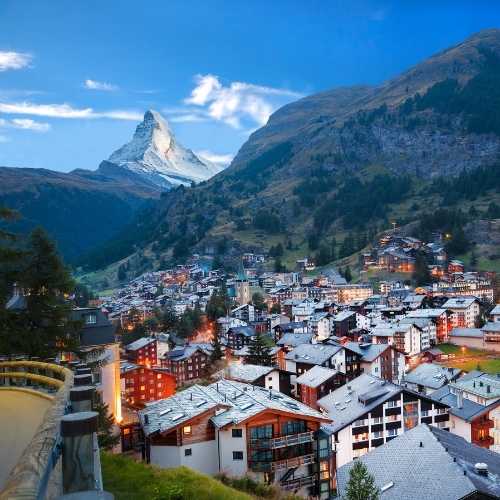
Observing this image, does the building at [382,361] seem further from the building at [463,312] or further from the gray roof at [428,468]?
the gray roof at [428,468]

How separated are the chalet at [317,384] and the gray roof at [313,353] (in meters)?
6.46

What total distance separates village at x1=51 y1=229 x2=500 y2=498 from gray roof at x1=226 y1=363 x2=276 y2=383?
0.25 metres

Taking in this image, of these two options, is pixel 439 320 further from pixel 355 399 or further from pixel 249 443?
pixel 249 443

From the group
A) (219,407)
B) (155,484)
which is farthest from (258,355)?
(155,484)

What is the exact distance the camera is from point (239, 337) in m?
96.1

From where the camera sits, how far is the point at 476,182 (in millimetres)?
196875

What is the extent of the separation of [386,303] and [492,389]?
7693 cm

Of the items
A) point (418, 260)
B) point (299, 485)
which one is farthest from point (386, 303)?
point (299, 485)

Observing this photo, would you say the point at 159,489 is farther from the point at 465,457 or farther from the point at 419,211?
the point at 419,211

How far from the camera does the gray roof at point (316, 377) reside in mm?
56328

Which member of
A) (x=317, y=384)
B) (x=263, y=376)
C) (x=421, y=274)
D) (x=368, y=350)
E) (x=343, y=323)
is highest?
(x=421, y=274)

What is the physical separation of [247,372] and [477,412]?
22.8 m

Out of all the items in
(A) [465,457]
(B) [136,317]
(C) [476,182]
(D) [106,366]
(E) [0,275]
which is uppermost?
(C) [476,182]

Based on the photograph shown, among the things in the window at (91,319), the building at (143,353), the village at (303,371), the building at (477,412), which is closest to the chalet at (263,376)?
the village at (303,371)
